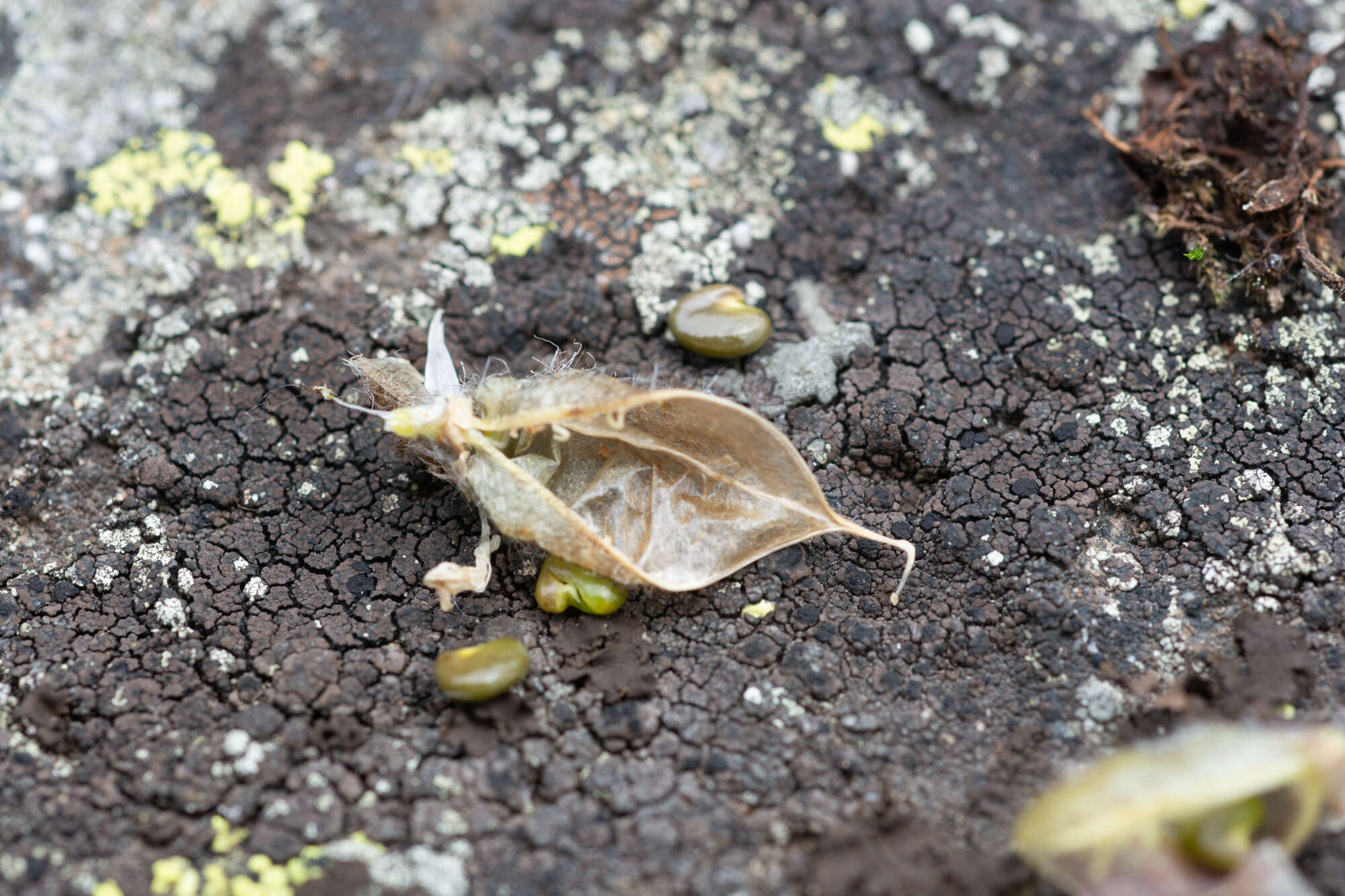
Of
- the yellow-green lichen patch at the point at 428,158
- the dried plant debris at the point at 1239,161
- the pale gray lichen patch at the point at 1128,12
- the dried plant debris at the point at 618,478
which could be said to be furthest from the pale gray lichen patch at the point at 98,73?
the dried plant debris at the point at 1239,161

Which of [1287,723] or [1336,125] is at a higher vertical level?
[1336,125]

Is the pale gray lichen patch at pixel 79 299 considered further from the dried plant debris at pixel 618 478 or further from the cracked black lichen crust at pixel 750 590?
the dried plant debris at pixel 618 478

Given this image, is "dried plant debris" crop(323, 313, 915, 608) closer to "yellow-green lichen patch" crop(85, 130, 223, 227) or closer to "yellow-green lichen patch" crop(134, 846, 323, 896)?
"yellow-green lichen patch" crop(134, 846, 323, 896)

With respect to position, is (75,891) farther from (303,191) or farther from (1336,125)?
(1336,125)

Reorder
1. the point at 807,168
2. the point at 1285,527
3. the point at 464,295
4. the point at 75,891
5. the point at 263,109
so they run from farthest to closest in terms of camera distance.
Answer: the point at 263,109 → the point at 807,168 → the point at 464,295 → the point at 1285,527 → the point at 75,891

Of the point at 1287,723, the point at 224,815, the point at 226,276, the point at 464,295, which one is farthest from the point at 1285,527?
the point at 226,276

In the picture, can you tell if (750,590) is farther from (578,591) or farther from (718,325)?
(718,325)
